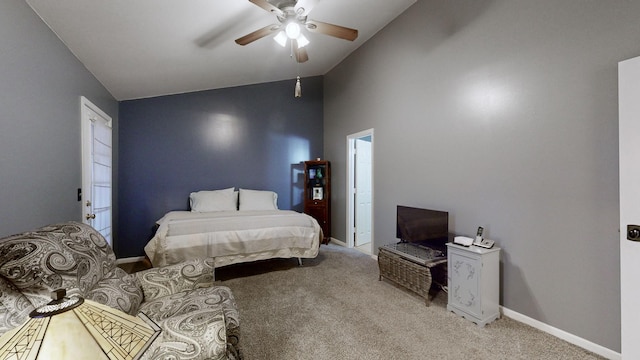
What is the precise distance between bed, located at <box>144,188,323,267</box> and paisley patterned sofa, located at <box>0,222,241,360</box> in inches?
45.1

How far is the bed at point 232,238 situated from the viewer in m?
Result: 2.87

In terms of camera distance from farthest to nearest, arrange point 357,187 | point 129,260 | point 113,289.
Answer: point 357,187 → point 129,260 → point 113,289

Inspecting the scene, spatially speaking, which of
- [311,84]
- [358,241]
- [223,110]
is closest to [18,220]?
[223,110]

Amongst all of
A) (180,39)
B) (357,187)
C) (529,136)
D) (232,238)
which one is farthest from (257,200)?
(529,136)

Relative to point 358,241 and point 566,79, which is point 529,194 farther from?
point 358,241

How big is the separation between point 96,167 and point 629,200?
450cm

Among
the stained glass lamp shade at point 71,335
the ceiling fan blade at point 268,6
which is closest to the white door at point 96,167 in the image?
the ceiling fan blade at point 268,6

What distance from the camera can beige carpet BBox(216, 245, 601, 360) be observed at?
1814mm

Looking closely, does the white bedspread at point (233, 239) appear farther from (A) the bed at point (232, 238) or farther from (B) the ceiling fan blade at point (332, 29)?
(B) the ceiling fan blade at point (332, 29)

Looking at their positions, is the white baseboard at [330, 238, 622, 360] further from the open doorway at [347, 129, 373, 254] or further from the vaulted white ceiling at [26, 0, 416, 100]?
the vaulted white ceiling at [26, 0, 416, 100]

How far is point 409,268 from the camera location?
2635 mm

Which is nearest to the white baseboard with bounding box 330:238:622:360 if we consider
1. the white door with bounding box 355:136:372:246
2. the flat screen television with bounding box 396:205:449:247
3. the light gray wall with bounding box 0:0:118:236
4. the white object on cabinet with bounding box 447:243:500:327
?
the white object on cabinet with bounding box 447:243:500:327

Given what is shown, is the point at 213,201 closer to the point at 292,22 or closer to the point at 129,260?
the point at 129,260

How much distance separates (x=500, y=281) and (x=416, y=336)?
98cm
